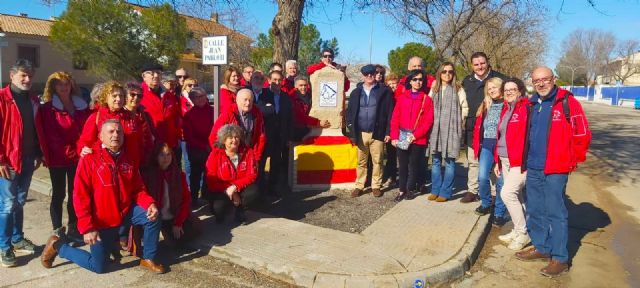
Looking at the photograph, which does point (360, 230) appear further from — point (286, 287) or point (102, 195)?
point (102, 195)

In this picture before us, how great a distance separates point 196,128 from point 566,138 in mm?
3887

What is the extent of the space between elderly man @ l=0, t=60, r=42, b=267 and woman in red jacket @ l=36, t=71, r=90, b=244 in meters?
0.13

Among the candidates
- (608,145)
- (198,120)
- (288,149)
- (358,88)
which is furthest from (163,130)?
(608,145)

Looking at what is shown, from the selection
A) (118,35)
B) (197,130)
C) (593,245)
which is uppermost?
(118,35)

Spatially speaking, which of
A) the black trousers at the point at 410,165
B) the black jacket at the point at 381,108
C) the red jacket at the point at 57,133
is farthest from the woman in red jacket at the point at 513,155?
the red jacket at the point at 57,133

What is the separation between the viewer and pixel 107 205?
12.2 feet

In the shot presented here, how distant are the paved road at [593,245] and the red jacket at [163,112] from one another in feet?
10.6

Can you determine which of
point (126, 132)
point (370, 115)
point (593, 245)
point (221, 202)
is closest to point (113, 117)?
point (126, 132)

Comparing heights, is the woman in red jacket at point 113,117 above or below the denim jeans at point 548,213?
above

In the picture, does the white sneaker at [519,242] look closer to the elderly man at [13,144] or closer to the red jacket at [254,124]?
the red jacket at [254,124]

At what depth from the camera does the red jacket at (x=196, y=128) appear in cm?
541

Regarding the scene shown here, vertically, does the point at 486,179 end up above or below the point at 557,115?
below

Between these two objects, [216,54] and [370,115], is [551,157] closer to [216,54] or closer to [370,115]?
[370,115]

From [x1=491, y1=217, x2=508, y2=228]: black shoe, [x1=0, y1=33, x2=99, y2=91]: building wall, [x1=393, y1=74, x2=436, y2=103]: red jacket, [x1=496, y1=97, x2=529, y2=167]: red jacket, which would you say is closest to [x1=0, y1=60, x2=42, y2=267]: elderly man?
[x1=393, y1=74, x2=436, y2=103]: red jacket
